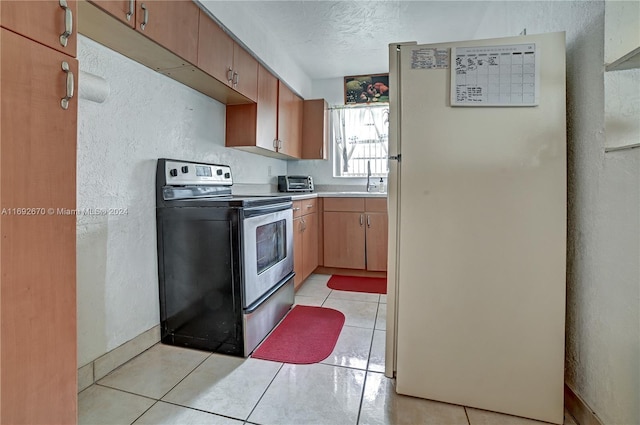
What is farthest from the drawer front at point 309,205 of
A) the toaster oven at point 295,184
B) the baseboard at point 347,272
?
the baseboard at point 347,272

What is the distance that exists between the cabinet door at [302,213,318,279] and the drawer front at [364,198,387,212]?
22.2 inches

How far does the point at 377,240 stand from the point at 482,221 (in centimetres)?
190

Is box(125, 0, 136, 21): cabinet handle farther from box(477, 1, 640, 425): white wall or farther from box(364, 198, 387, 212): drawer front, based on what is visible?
box(364, 198, 387, 212): drawer front

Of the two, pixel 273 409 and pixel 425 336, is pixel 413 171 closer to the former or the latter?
pixel 425 336

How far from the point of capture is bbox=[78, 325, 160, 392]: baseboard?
1.37 m

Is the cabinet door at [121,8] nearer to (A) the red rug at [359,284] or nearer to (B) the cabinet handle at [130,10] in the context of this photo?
(B) the cabinet handle at [130,10]

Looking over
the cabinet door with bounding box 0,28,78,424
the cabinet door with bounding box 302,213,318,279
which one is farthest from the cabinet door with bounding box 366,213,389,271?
the cabinet door with bounding box 0,28,78,424

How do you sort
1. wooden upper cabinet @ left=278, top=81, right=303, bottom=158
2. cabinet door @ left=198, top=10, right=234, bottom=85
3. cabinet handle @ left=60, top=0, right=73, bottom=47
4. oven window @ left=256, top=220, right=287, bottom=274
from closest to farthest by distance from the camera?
cabinet handle @ left=60, top=0, right=73, bottom=47 < cabinet door @ left=198, top=10, right=234, bottom=85 < oven window @ left=256, top=220, right=287, bottom=274 < wooden upper cabinet @ left=278, top=81, right=303, bottom=158

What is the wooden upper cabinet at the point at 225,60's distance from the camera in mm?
1752

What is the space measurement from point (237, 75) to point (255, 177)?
43.1 inches

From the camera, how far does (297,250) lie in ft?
8.74

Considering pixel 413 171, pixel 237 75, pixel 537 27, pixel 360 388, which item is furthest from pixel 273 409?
pixel 537 27

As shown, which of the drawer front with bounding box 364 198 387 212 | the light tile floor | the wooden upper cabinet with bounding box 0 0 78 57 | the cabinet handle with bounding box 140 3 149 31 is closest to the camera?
the wooden upper cabinet with bounding box 0 0 78 57

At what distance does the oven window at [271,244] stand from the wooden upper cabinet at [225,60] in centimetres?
103
